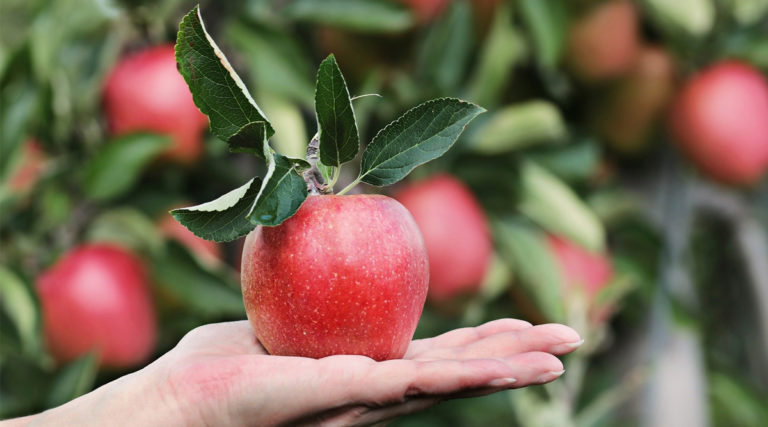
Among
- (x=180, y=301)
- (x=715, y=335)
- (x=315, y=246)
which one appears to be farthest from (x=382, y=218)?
(x=715, y=335)

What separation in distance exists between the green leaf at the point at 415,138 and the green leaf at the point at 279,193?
0.04 metres

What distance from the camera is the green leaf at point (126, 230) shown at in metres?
0.80

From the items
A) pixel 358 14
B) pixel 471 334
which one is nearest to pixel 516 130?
pixel 358 14

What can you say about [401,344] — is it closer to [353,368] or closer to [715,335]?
[353,368]

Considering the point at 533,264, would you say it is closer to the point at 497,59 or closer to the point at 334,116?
the point at 497,59

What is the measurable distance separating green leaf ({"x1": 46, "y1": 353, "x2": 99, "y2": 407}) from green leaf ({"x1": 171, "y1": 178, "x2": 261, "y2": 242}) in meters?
0.38

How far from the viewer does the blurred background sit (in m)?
0.78

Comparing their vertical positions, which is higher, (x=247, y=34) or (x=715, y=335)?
(x=247, y=34)

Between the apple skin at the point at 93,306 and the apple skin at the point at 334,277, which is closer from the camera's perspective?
the apple skin at the point at 334,277

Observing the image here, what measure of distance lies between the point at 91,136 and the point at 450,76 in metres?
0.34

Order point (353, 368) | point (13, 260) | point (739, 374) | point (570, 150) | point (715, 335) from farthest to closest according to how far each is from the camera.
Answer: point (715, 335), point (739, 374), point (570, 150), point (13, 260), point (353, 368)

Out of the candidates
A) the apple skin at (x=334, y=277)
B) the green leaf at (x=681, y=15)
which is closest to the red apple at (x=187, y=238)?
the apple skin at (x=334, y=277)

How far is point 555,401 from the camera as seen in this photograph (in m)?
0.87

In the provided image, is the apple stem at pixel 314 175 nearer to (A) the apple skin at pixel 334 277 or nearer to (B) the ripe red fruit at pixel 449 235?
(A) the apple skin at pixel 334 277
